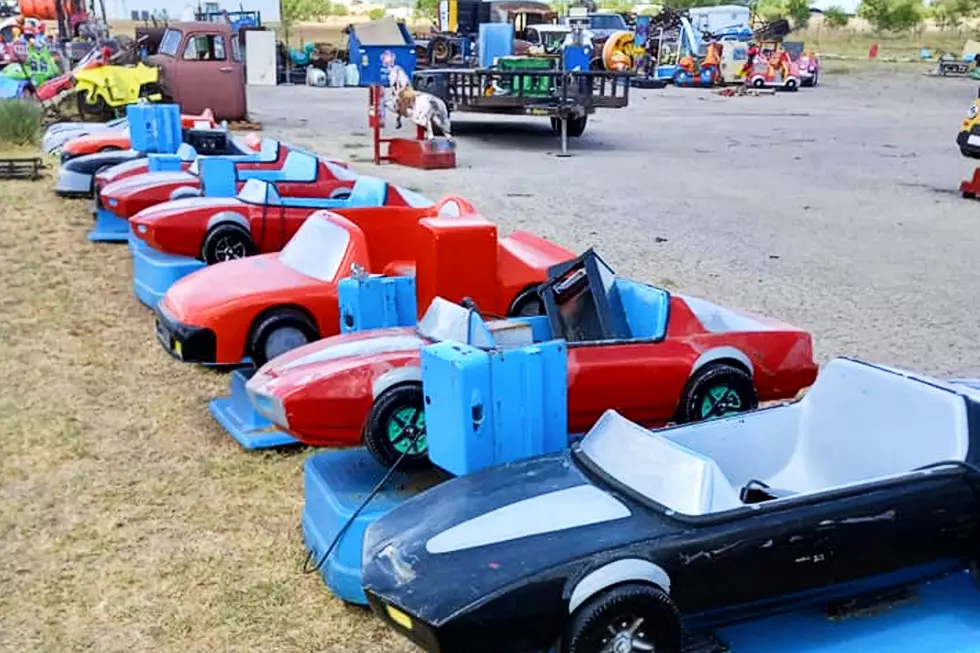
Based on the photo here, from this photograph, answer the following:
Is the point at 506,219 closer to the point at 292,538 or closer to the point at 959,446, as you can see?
the point at 292,538

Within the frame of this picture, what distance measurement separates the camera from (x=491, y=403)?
3.79 meters

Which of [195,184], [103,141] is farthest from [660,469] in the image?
[103,141]

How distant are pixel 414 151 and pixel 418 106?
2.35 feet

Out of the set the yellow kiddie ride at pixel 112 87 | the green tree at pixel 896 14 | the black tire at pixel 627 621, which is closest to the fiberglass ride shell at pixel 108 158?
the yellow kiddie ride at pixel 112 87

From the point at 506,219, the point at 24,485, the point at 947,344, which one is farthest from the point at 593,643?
the point at 506,219

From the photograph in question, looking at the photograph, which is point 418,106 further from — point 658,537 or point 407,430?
point 658,537

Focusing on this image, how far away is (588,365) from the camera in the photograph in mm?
4703

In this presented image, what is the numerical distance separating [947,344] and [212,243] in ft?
17.3

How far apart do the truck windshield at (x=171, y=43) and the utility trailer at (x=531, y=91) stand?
166 inches

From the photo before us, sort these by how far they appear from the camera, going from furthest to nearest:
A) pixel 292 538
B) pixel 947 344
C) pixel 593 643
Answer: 1. pixel 947 344
2. pixel 292 538
3. pixel 593 643

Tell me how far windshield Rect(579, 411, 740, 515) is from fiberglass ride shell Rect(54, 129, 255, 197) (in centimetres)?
830

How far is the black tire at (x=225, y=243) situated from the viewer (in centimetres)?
798

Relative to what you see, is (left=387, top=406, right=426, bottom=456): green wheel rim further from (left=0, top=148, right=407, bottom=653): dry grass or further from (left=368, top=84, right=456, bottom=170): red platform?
(left=368, top=84, right=456, bottom=170): red platform

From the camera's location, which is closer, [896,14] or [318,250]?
[318,250]
